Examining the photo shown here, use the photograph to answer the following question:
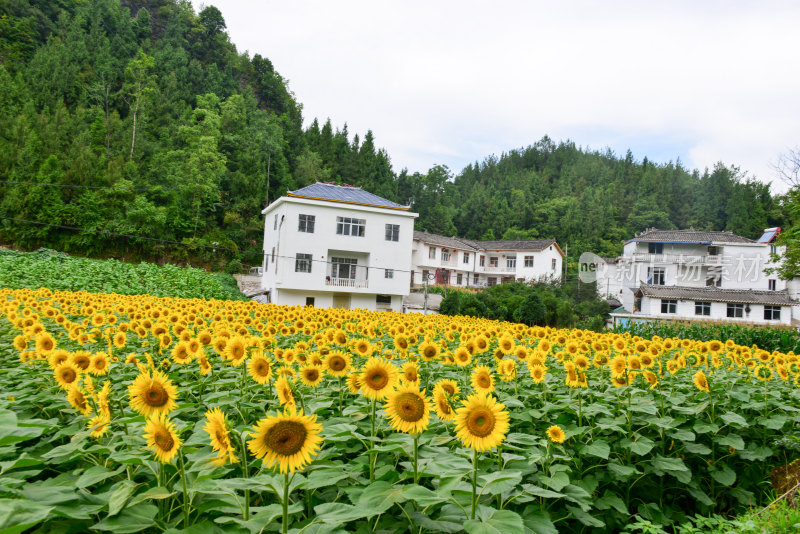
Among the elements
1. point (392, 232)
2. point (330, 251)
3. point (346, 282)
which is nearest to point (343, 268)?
point (330, 251)

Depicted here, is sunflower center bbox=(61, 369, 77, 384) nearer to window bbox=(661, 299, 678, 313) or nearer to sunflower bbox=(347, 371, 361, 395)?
sunflower bbox=(347, 371, 361, 395)

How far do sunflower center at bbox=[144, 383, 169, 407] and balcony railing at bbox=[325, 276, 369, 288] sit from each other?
2667cm

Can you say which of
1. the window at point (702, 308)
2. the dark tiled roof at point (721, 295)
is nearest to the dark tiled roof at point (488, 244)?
the dark tiled roof at point (721, 295)

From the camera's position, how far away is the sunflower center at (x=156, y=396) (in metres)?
1.72

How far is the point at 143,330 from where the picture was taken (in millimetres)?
3980

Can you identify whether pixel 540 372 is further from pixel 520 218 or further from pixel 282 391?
pixel 520 218

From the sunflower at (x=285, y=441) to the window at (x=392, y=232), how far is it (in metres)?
28.7

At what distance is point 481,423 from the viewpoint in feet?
5.57

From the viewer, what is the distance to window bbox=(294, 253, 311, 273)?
90.7 feet

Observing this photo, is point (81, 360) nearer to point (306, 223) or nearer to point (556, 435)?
point (556, 435)

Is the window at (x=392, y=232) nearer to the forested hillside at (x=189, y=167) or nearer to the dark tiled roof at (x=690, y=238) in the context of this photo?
the forested hillside at (x=189, y=167)

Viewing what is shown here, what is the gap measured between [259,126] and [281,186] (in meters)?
9.03

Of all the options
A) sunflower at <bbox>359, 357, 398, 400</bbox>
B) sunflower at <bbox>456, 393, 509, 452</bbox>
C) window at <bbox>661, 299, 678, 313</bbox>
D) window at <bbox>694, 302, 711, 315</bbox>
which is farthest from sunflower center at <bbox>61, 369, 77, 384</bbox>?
window at <bbox>694, 302, 711, 315</bbox>

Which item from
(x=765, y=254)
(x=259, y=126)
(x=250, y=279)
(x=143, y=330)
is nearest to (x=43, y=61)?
(x=259, y=126)
